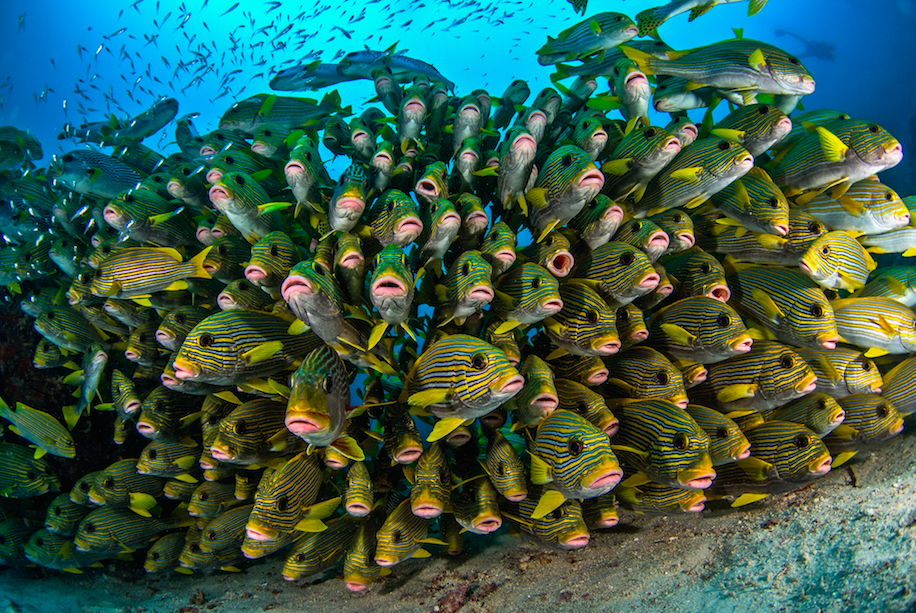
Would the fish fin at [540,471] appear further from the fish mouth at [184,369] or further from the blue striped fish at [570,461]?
the fish mouth at [184,369]

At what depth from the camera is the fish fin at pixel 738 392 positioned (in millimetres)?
2811

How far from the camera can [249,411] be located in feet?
8.95

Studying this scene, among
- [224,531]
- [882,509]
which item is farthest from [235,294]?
[882,509]

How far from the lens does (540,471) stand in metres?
2.35

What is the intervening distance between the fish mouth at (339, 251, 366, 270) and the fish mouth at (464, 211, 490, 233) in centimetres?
83

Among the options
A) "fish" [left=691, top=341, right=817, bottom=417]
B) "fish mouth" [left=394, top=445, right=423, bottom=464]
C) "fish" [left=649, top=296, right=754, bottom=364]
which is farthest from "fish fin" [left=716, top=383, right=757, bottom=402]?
"fish mouth" [left=394, top=445, right=423, bottom=464]

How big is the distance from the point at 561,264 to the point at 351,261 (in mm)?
1420

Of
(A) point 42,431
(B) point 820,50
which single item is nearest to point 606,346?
(A) point 42,431

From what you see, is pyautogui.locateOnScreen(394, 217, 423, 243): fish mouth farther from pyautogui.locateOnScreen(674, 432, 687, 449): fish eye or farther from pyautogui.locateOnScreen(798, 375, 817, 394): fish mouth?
pyautogui.locateOnScreen(798, 375, 817, 394): fish mouth

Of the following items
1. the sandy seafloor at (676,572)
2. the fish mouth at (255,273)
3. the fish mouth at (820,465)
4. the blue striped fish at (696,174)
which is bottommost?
the sandy seafloor at (676,572)

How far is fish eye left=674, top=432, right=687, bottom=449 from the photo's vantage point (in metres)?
2.41

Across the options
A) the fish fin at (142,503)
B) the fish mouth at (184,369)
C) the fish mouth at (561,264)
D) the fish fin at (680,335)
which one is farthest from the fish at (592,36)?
the fish fin at (142,503)

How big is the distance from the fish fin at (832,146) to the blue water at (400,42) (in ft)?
29.3

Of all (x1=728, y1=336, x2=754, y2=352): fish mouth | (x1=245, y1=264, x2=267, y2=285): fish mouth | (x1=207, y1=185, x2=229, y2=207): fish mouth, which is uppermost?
(x1=207, y1=185, x2=229, y2=207): fish mouth
